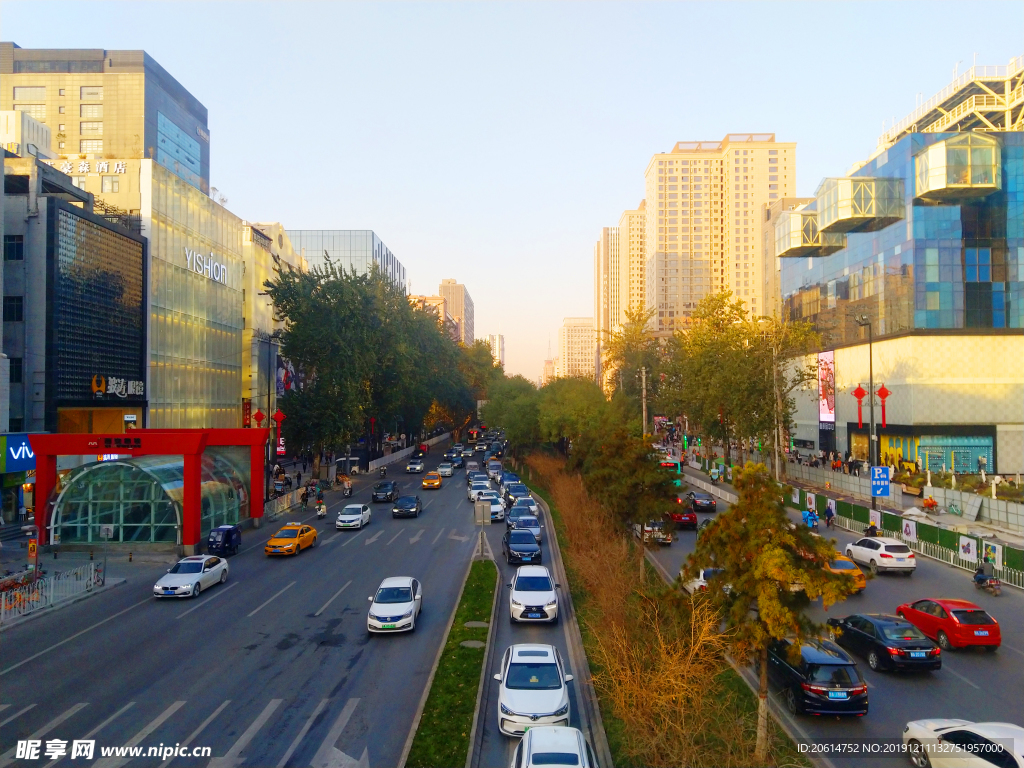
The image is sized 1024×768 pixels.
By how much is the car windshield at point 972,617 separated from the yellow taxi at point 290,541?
24.2 m

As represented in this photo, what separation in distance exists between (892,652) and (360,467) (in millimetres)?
58409

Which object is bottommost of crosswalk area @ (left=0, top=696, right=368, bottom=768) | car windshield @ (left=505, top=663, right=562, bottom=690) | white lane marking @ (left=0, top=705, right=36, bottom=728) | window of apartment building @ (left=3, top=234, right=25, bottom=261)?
white lane marking @ (left=0, top=705, right=36, bottom=728)

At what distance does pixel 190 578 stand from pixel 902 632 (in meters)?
20.7

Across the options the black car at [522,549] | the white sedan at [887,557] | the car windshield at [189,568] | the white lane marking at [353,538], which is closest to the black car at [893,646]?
the white sedan at [887,557]

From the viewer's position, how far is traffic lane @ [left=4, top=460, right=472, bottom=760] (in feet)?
47.5

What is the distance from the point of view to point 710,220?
15625 cm

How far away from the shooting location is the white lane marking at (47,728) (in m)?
11.3

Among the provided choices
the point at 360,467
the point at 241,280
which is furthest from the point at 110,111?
the point at 360,467

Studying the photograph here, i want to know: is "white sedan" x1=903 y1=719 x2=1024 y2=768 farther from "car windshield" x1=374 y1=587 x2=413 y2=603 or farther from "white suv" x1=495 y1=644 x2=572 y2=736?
"car windshield" x1=374 y1=587 x2=413 y2=603

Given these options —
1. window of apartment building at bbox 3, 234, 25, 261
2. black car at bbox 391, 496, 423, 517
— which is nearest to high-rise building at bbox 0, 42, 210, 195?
window of apartment building at bbox 3, 234, 25, 261

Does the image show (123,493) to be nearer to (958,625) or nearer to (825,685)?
(825,685)

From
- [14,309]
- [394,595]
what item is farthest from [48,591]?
[14,309]

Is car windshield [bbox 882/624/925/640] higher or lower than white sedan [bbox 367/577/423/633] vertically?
higher

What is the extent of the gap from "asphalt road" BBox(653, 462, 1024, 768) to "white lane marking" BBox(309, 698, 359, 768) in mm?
7938
